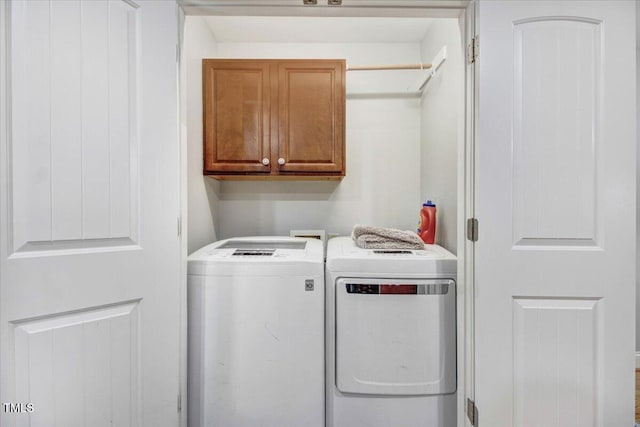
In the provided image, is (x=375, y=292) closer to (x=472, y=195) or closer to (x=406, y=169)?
(x=472, y=195)

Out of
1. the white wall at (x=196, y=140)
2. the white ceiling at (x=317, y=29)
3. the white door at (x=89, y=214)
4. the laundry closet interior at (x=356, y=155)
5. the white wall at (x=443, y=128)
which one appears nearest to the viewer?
the white door at (x=89, y=214)

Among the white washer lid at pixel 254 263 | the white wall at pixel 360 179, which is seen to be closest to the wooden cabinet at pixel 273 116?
the white wall at pixel 360 179

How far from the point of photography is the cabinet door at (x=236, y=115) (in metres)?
1.96

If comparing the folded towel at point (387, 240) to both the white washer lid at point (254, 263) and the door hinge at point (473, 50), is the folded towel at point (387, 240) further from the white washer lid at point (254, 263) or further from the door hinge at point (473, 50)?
the door hinge at point (473, 50)

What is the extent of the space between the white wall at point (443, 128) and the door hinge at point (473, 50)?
0.06 meters

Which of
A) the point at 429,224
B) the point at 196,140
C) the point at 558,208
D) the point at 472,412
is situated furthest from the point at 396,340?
the point at 196,140

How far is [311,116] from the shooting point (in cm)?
197

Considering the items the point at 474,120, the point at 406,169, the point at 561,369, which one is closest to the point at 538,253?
the point at 561,369

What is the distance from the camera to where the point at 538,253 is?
1196 millimetres

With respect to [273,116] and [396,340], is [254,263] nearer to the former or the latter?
[396,340]

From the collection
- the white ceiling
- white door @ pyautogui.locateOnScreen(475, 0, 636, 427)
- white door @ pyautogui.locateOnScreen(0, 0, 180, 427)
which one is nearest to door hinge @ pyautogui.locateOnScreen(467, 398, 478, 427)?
white door @ pyautogui.locateOnScreen(475, 0, 636, 427)

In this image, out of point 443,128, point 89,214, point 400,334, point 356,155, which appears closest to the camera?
point 89,214

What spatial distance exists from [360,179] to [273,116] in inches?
30.7

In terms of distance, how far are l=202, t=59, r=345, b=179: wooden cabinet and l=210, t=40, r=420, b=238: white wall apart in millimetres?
364
